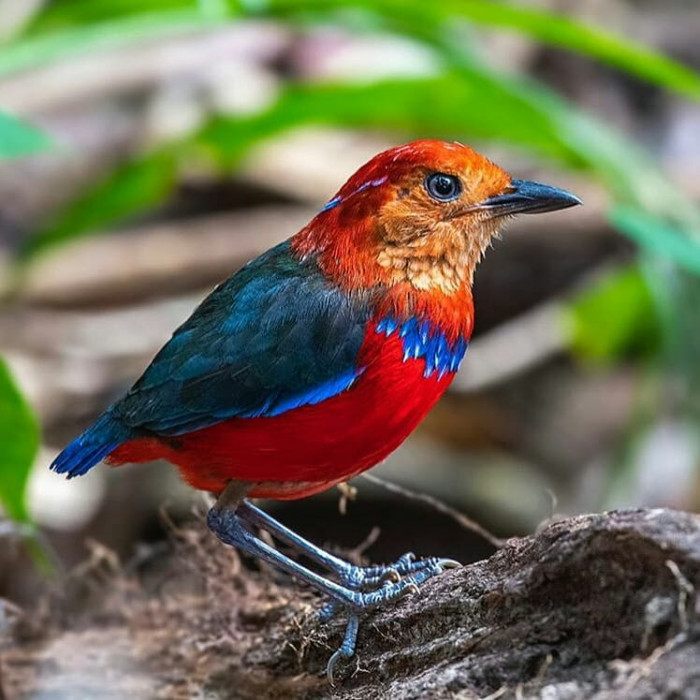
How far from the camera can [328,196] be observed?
8922mm

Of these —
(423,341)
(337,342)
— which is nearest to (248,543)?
(337,342)

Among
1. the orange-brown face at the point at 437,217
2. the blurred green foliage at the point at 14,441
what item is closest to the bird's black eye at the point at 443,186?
the orange-brown face at the point at 437,217

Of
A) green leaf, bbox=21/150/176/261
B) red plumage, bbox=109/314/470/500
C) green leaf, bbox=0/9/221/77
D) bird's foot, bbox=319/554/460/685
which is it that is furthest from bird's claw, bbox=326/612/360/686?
green leaf, bbox=21/150/176/261

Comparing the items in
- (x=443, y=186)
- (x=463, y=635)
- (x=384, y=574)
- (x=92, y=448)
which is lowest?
(x=463, y=635)

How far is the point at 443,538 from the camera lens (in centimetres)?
769

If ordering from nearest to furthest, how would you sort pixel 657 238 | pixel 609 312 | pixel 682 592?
1. pixel 682 592
2. pixel 657 238
3. pixel 609 312

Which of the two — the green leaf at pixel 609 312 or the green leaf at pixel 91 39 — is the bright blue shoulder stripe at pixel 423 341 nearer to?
the green leaf at pixel 91 39

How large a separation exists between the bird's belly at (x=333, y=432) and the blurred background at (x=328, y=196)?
1667 millimetres

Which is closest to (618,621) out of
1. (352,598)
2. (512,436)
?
(352,598)

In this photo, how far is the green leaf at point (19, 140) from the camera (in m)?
4.54

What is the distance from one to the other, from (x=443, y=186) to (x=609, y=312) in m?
4.02

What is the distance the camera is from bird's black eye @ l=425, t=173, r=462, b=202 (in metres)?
3.83

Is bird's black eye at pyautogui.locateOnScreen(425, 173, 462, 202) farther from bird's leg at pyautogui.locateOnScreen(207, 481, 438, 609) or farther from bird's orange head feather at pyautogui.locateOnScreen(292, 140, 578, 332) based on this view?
bird's leg at pyautogui.locateOnScreen(207, 481, 438, 609)

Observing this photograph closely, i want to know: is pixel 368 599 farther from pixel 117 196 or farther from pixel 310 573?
pixel 117 196
